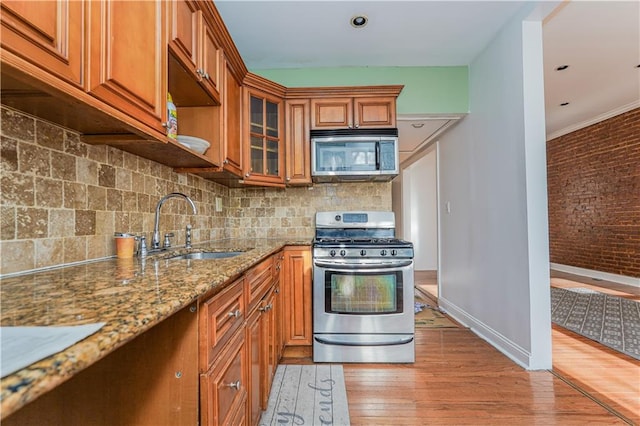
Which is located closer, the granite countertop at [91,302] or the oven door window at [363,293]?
the granite countertop at [91,302]

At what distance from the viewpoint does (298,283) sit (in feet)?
7.49

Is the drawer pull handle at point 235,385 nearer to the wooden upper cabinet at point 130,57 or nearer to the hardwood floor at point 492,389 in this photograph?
the hardwood floor at point 492,389

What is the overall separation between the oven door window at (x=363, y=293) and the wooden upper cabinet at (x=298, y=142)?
3.04 ft

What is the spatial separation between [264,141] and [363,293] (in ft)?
4.89

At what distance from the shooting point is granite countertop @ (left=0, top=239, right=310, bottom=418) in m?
0.35

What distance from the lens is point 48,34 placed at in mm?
674

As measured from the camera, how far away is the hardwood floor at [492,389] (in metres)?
1.57

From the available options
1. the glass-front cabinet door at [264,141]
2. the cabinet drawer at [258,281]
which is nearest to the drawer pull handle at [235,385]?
the cabinet drawer at [258,281]

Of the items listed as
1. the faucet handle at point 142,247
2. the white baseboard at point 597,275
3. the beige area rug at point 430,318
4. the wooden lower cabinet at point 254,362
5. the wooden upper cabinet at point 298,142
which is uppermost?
the wooden upper cabinet at point 298,142

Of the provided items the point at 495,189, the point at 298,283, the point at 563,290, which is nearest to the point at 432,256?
the point at 563,290

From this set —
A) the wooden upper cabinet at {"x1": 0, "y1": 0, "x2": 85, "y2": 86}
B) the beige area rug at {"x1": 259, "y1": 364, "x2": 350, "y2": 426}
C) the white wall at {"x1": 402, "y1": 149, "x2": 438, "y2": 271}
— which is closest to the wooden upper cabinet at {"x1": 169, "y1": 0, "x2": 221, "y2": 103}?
the wooden upper cabinet at {"x1": 0, "y1": 0, "x2": 85, "y2": 86}

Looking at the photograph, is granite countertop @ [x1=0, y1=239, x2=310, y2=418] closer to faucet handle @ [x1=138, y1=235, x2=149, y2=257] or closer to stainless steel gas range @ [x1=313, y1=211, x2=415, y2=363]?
faucet handle @ [x1=138, y1=235, x2=149, y2=257]

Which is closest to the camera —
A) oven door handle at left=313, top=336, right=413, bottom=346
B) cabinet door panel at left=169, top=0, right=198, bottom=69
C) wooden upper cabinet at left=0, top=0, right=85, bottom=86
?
wooden upper cabinet at left=0, top=0, right=85, bottom=86

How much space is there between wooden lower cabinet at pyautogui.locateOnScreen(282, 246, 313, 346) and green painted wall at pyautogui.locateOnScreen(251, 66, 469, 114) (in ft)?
5.34
